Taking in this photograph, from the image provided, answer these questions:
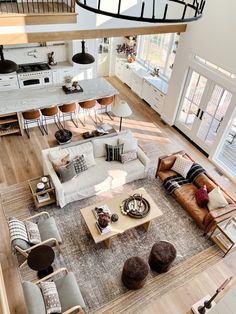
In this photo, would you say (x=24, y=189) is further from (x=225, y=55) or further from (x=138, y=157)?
(x=225, y=55)

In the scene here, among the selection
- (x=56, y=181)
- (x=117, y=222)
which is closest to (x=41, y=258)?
(x=117, y=222)

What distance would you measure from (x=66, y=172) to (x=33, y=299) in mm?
2292

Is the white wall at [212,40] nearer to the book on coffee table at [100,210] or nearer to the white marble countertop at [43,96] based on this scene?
the white marble countertop at [43,96]

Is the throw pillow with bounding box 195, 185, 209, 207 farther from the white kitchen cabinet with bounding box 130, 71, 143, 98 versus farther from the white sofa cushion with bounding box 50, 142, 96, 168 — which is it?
the white kitchen cabinet with bounding box 130, 71, 143, 98

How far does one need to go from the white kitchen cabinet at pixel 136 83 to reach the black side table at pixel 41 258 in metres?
6.33

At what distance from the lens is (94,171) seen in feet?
17.7

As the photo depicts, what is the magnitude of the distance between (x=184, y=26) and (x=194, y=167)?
355 cm

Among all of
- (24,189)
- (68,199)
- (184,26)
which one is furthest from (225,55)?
(24,189)

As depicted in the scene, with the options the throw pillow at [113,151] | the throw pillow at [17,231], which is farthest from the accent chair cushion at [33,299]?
the throw pillow at [113,151]

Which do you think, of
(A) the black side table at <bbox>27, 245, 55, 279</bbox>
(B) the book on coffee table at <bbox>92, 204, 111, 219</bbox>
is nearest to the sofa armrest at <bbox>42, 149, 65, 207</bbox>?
(B) the book on coffee table at <bbox>92, 204, 111, 219</bbox>

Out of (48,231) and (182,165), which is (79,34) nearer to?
(182,165)

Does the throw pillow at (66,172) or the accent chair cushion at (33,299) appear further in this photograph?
the throw pillow at (66,172)

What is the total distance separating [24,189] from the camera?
5.40 metres

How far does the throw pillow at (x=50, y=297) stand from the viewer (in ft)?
10.7
